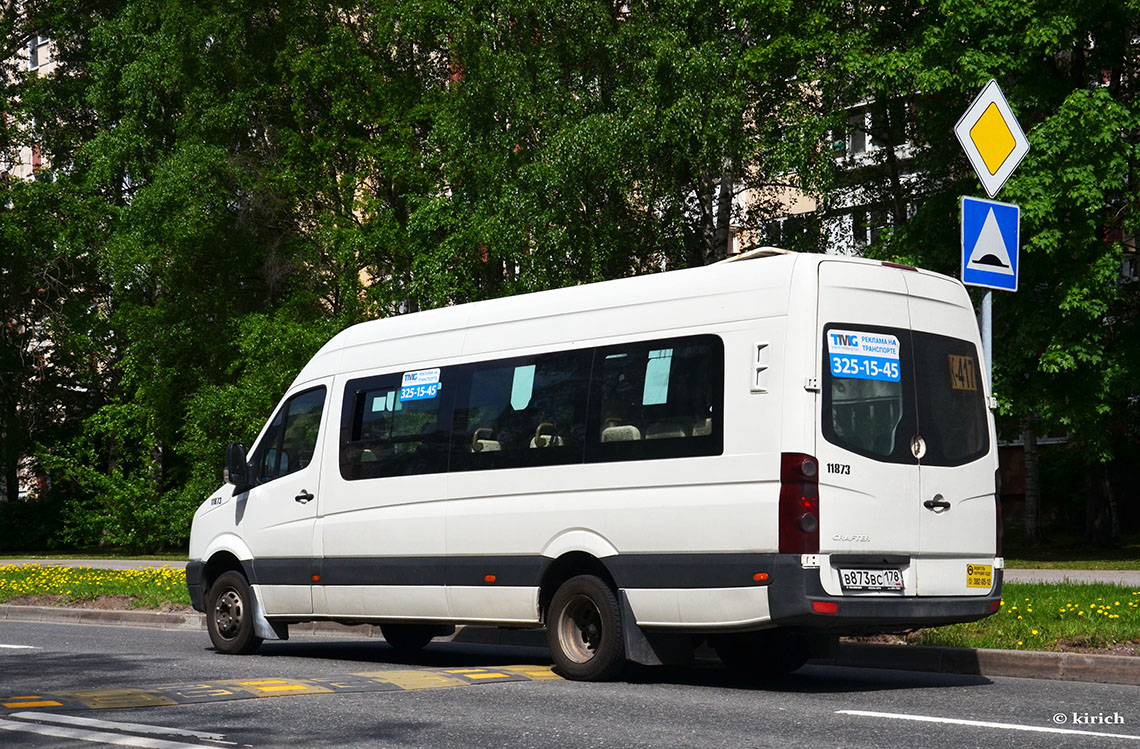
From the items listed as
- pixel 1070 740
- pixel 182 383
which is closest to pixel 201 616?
pixel 1070 740

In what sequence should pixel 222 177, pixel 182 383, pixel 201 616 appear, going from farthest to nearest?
pixel 182 383, pixel 222 177, pixel 201 616

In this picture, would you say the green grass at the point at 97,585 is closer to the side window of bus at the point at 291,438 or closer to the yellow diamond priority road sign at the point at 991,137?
the side window of bus at the point at 291,438

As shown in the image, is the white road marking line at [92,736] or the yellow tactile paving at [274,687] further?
the yellow tactile paving at [274,687]

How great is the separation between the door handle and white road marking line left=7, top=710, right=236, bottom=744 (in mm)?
4646

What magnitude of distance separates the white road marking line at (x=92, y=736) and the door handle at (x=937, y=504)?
486 centimetres

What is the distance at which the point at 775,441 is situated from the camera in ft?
29.3

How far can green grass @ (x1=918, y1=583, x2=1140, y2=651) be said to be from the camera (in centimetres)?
1073

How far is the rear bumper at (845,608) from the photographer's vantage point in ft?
28.8

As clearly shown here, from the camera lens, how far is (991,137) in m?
11.6

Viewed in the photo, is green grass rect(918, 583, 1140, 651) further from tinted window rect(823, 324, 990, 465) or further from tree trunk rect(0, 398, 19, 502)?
tree trunk rect(0, 398, 19, 502)

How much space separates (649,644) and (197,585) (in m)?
5.24

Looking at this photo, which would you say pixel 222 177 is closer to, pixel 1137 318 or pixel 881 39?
pixel 881 39

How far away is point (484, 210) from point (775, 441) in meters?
20.6

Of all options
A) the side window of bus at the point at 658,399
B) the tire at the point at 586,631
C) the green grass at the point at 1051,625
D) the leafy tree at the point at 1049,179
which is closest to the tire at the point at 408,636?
the tire at the point at 586,631
